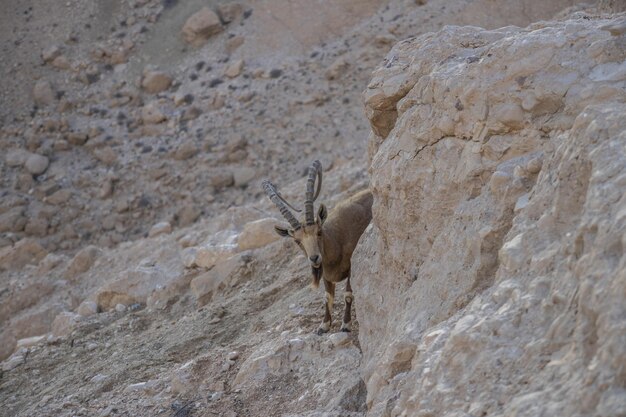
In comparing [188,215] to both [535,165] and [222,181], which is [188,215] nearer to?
[222,181]

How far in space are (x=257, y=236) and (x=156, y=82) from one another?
15.7m

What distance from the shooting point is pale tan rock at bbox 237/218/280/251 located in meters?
13.3

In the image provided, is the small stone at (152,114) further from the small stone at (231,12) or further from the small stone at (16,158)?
the small stone at (231,12)

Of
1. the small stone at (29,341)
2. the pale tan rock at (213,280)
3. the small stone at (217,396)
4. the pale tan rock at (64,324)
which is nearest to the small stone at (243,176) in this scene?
the pale tan rock at (64,324)

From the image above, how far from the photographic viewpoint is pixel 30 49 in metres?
30.8

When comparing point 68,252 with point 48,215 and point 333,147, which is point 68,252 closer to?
point 48,215

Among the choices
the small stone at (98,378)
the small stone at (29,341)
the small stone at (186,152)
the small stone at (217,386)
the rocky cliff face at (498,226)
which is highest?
the rocky cliff face at (498,226)

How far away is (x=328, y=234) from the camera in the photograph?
9.62 m

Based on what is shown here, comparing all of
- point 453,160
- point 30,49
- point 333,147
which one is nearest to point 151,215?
point 333,147

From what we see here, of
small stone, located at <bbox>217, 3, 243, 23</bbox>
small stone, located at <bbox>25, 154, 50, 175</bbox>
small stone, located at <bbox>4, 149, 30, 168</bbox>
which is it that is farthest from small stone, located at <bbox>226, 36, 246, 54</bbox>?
small stone, located at <bbox>4, 149, 30, 168</bbox>

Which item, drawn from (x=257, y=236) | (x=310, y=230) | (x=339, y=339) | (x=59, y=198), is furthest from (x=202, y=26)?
(x=339, y=339)

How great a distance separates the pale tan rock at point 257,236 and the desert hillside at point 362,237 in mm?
98

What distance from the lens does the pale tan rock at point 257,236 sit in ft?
43.8

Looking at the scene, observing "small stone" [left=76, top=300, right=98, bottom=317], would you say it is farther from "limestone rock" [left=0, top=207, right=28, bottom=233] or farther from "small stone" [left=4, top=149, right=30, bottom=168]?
"small stone" [left=4, top=149, right=30, bottom=168]
